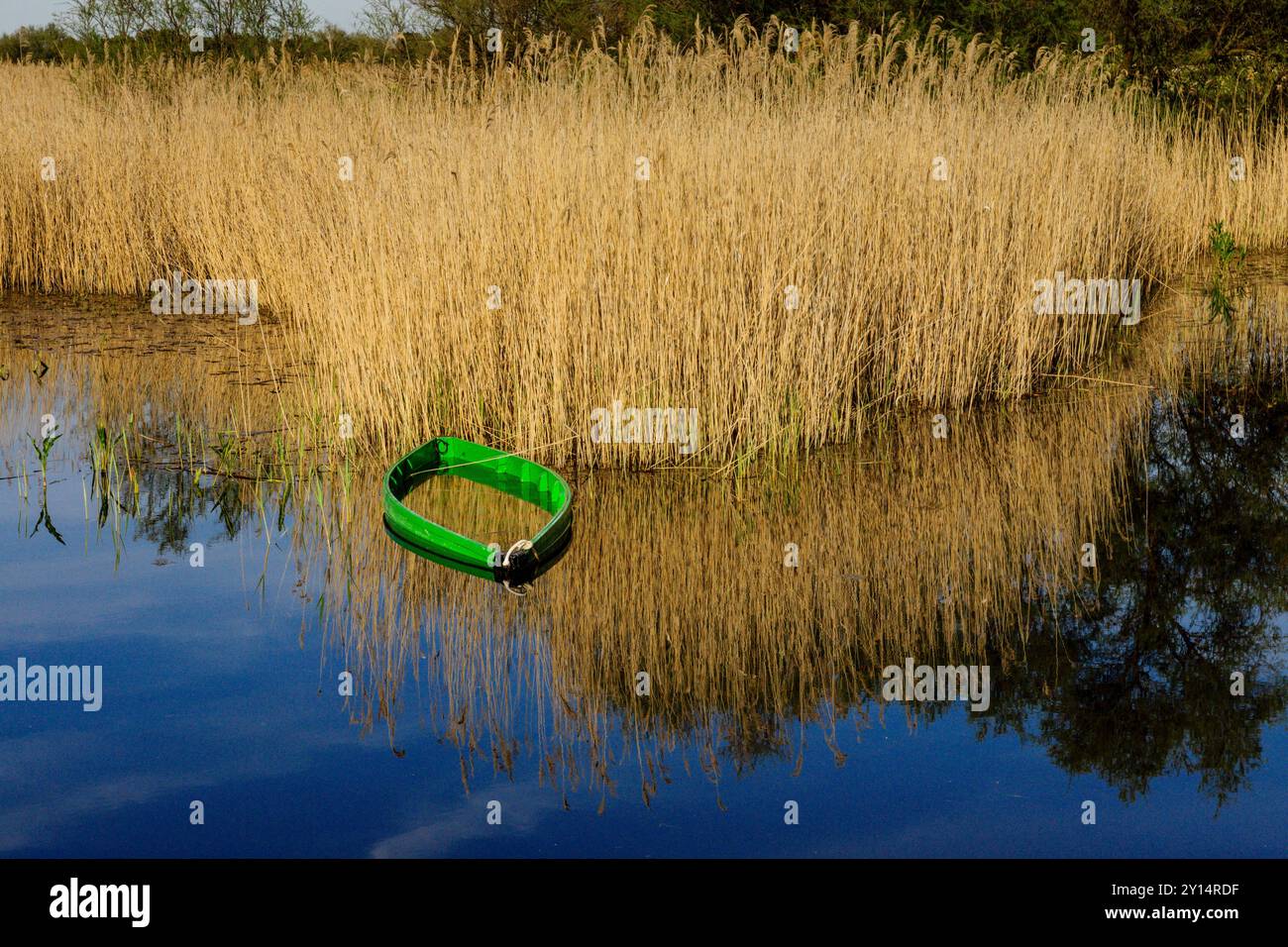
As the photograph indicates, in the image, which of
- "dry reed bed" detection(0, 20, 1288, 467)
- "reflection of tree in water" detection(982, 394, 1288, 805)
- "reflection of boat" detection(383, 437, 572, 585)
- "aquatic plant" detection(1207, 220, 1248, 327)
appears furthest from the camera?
"aquatic plant" detection(1207, 220, 1248, 327)

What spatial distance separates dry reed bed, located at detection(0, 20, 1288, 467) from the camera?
6.39m

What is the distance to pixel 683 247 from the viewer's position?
21.0 feet

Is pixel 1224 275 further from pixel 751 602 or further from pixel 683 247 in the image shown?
pixel 751 602

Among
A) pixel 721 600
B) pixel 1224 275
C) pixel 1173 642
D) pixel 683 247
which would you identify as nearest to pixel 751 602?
pixel 721 600

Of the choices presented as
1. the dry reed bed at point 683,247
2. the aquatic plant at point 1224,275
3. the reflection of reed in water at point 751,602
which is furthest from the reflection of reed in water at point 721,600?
the aquatic plant at point 1224,275

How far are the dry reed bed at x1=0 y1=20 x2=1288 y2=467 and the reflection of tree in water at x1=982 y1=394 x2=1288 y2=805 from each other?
153cm

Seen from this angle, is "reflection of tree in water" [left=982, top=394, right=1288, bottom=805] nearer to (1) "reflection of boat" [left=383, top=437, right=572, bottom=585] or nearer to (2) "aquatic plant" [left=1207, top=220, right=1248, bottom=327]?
(1) "reflection of boat" [left=383, top=437, right=572, bottom=585]

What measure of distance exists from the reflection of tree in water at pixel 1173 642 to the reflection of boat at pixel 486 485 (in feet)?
5.55

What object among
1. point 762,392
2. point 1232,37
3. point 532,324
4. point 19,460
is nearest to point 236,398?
point 19,460

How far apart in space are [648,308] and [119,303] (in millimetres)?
5431

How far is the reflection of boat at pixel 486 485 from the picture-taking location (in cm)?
508

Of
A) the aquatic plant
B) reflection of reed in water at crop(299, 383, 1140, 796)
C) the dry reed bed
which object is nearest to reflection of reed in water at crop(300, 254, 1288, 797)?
reflection of reed in water at crop(299, 383, 1140, 796)

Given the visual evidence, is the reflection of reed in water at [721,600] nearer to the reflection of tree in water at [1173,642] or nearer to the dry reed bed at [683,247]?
the reflection of tree in water at [1173,642]

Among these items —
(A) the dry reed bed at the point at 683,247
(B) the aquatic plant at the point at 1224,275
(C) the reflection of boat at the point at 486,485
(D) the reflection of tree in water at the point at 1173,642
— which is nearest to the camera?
(D) the reflection of tree in water at the point at 1173,642
